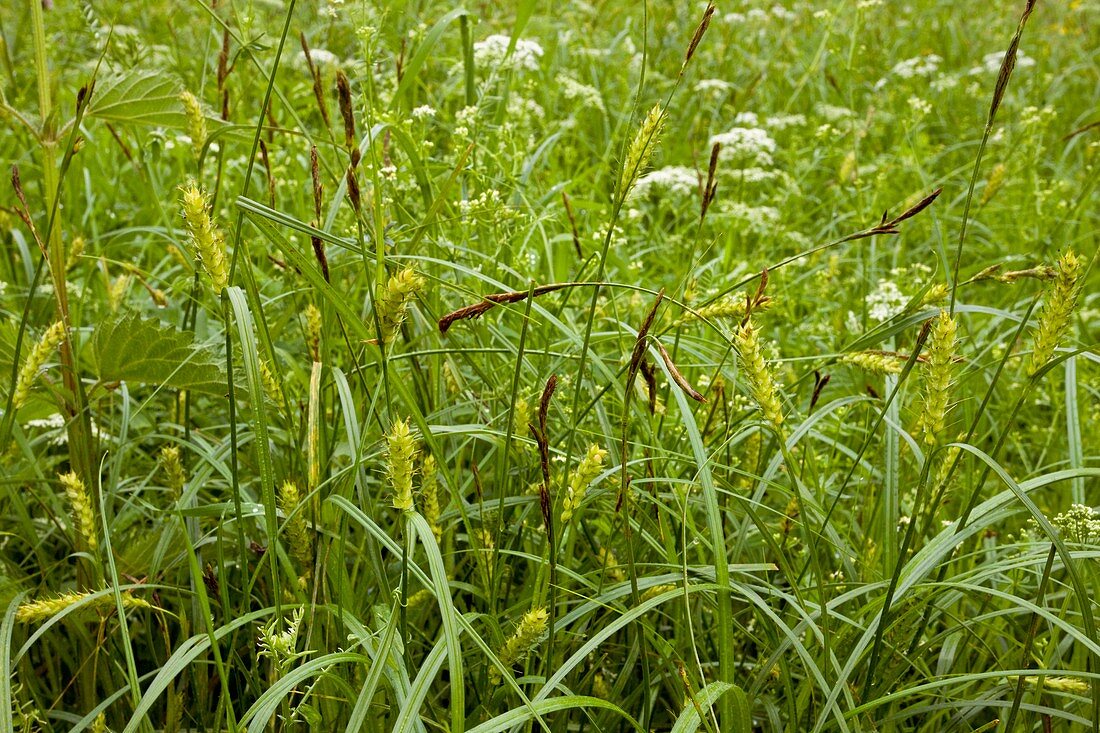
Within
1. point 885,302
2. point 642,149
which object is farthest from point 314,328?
point 885,302

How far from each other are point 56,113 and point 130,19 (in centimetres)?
375

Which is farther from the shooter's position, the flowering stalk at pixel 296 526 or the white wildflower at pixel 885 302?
the white wildflower at pixel 885 302

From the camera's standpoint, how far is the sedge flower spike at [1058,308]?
3.55ft

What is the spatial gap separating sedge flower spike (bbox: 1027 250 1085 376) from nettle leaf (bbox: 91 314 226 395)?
1.17m

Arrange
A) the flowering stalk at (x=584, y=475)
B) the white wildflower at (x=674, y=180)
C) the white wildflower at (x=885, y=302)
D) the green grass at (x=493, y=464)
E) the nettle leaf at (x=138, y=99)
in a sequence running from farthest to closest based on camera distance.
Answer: the white wildflower at (x=674, y=180), the white wildflower at (x=885, y=302), the nettle leaf at (x=138, y=99), the green grass at (x=493, y=464), the flowering stalk at (x=584, y=475)

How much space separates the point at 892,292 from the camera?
8.13ft

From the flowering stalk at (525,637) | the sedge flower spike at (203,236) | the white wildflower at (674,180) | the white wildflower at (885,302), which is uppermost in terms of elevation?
the sedge flower spike at (203,236)

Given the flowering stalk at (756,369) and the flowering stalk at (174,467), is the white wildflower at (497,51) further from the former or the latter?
the flowering stalk at (756,369)

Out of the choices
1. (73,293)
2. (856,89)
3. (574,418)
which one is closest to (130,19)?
(73,293)

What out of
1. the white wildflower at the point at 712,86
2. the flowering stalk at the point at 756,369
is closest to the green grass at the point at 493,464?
the flowering stalk at the point at 756,369

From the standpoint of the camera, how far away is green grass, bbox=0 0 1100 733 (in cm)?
118

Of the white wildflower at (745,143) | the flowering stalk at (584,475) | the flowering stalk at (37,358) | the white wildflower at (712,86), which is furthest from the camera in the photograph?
the white wildflower at (712,86)

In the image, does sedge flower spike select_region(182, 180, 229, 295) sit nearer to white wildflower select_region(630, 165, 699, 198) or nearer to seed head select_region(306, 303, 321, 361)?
seed head select_region(306, 303, 321, 361)

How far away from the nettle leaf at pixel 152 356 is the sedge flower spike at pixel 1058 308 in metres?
1.17
